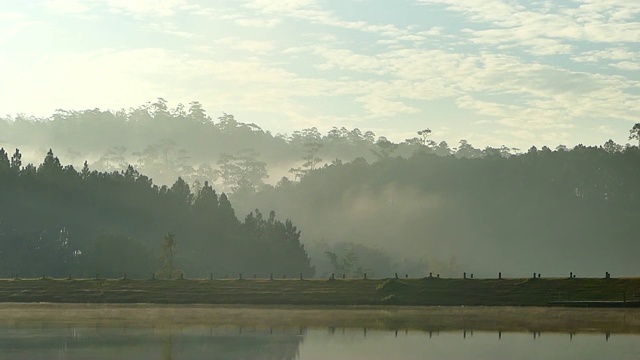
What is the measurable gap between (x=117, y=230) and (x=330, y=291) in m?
51.7

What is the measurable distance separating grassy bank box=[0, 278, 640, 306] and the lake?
7.39 metres

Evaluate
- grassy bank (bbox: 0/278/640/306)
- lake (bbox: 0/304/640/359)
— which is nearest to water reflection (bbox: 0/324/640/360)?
lake (bbox: 0/304/640/359)

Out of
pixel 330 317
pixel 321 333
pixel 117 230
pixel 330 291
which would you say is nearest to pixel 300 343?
pixel 321 333

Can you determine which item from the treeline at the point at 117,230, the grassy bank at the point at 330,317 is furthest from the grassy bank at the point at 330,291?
the treeline at the point at 117,230

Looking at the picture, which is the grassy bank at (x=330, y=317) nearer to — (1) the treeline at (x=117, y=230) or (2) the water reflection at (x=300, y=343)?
(2) the water reflection at (x=300, y=343)

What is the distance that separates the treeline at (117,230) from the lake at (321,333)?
134 feet

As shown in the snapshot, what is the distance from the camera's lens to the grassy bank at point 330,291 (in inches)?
3472

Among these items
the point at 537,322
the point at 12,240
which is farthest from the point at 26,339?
the point at 12,240

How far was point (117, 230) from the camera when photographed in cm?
13825

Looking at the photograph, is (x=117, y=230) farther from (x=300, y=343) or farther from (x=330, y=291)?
(x=300, y=343)

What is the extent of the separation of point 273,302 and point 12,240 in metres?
46.9

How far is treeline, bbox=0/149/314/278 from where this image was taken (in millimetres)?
123000

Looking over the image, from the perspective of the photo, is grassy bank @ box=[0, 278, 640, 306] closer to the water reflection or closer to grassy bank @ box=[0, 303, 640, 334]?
grassy bank @ box=[0, 303, 640, 334]

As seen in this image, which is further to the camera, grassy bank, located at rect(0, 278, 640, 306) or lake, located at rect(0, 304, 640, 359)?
grassy bank, located at rect(0, 278, 640, 306)
